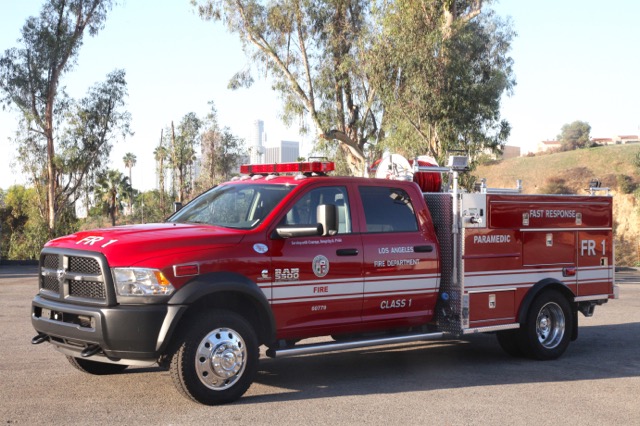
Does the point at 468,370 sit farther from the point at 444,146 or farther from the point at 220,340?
the point at 444,146

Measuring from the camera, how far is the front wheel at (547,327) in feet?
31.3

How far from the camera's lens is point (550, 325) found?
9.91 m

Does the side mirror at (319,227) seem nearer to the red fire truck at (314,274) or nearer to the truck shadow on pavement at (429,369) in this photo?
the red fire truck at (314,274)

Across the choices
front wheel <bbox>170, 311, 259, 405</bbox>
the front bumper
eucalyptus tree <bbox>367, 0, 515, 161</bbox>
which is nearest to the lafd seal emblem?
front wheel <bbox>170, 311, 259, 405</bbox>

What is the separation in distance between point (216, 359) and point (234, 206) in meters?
1.71

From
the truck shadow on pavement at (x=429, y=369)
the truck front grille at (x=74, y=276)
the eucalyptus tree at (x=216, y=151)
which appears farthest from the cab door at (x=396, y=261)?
the eucalyptus tree at (x=216, y=151)

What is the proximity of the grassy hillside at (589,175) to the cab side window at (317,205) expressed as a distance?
4938 centimetres

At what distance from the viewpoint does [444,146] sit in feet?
90.2

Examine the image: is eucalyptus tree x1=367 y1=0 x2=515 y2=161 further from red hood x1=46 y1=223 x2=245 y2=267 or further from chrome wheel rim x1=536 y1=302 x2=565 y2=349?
red hood x1=46 y1=223 x2=245 y2=267

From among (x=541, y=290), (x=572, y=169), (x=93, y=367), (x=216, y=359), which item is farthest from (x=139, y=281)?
(x=572, y=169)

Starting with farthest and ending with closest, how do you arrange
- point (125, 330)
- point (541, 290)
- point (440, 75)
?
point (440, 75)
point (541, 290)
point (125, 330)

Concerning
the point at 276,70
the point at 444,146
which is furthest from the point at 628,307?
the point at 276,70

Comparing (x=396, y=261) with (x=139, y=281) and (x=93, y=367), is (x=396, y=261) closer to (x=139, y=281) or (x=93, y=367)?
(x=139, y=281)

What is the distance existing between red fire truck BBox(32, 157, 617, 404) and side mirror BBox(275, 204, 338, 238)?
0.02 m
